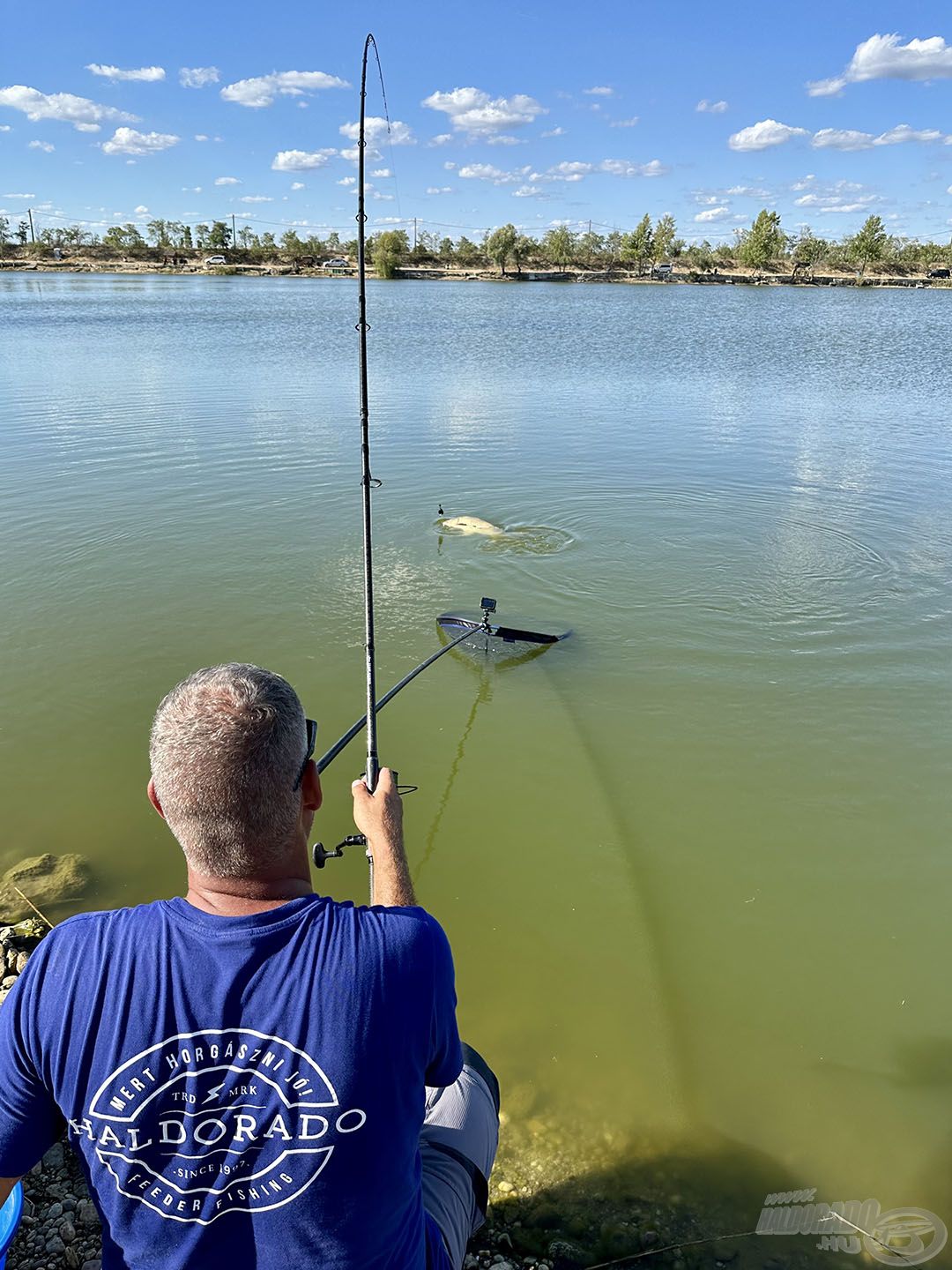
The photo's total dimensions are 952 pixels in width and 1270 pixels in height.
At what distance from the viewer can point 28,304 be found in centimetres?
4750

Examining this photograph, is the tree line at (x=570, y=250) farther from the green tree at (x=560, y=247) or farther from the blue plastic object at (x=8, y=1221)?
the blue plastic object at (x=8, y=1221)

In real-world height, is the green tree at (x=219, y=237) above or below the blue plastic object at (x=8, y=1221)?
above

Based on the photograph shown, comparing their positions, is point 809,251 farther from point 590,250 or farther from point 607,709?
point 607,709

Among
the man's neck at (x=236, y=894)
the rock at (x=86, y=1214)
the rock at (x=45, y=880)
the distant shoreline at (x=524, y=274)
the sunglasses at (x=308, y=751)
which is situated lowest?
the rock at (x=45, y=880)

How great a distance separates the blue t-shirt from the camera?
1.52m

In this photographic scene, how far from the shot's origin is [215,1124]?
1.54 meters

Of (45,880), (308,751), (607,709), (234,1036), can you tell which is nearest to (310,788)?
(308,751)

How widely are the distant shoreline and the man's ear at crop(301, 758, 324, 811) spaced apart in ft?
342

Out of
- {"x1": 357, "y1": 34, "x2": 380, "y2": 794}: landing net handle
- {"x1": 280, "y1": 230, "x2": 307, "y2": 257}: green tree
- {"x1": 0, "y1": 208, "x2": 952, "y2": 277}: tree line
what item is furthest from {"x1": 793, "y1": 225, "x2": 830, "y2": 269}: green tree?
{"x1": 357, "y1": 34, "x2": 380, "y2": 794}: landing net handle

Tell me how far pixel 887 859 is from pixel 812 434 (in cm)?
1304

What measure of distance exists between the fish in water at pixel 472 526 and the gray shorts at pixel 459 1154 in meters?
8.49

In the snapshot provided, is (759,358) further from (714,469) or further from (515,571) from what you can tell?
(515,571)

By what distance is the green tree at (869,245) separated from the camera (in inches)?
4097

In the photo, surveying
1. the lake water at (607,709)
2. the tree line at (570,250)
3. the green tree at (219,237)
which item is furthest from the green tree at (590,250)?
the lake water at (607,709)
